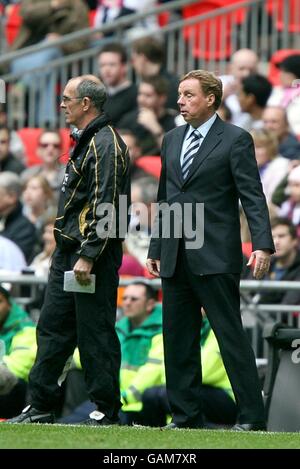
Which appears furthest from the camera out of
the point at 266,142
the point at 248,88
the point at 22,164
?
the point at 22,164

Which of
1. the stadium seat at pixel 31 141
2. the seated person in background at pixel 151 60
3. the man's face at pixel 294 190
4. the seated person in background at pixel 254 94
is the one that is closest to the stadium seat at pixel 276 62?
the seated person in background at pixel 254 94

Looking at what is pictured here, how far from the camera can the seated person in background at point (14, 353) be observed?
11.4 meters

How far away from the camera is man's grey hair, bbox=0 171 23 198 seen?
1444 cm

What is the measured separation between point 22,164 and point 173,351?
7.18 metres

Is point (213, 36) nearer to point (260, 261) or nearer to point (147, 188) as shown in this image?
point (147, 188)

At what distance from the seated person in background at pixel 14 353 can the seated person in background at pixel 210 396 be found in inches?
39.9

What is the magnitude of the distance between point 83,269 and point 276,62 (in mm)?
7314

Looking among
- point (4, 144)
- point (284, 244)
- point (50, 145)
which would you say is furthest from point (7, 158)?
point (284, 244)

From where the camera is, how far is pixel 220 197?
889cm

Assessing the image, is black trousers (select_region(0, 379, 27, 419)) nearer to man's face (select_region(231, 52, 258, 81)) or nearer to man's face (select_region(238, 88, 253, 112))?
man's face (select_region(238, 88, 253, 112))

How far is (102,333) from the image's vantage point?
8.99m

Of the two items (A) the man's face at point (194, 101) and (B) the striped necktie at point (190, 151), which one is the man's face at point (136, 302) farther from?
(A) the man's face at point (194, 101)
